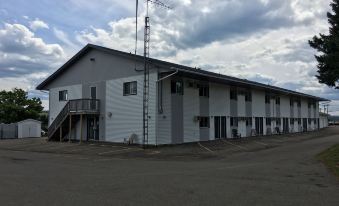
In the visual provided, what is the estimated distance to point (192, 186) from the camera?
32.7 ft

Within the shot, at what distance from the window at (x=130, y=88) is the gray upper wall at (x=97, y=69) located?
693 mm

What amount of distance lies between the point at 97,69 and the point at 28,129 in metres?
14.6

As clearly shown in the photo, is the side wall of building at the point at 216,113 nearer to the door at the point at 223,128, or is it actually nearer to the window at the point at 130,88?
the door at the point at 223,128

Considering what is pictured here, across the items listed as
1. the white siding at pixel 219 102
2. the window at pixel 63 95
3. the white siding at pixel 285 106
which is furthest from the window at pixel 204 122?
the white siding at pixel 285 106

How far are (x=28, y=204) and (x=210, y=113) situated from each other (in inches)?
964

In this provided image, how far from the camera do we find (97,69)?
31.5 m

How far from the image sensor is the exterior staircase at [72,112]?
99.5ft

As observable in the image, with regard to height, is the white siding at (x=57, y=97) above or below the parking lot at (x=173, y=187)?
above

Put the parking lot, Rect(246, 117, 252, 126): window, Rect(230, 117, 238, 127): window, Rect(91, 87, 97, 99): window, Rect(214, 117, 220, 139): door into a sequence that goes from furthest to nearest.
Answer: Rect(246, 117, 252, 126): window → Rect(230, 117, 238, 127): window → Rect(214, 117, 220, 139): door → Rect(91, 87, 97, 99): window → the parking lot

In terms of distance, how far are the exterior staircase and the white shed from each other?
28.9 feet

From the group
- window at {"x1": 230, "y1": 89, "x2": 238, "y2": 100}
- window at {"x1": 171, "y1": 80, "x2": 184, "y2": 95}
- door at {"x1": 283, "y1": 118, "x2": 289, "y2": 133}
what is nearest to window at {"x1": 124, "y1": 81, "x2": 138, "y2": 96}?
window at {"x1": 171, "y1": 80, "x2": 184, "y2": 95}

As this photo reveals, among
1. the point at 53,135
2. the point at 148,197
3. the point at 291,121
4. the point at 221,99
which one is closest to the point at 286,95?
the point at 291,121

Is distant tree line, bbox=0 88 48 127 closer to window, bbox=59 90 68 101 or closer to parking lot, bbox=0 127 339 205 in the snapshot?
window, bbox=59 90 68 101

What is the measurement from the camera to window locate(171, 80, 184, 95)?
2747 cm
